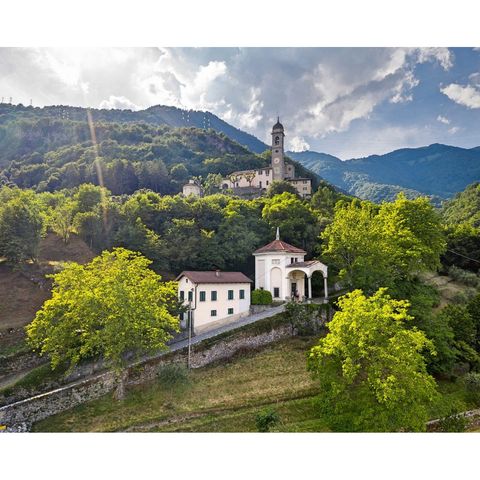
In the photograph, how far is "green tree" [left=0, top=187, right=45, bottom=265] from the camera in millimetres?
18797

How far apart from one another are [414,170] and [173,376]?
58.6 ft

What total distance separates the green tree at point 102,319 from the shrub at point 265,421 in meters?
4.31

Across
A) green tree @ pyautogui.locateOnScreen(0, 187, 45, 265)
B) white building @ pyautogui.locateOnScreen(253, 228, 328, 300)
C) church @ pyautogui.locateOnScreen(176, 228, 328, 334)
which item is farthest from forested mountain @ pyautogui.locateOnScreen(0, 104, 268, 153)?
church @ pyautogui.locateOnScreen(176, 228, 328, 334)

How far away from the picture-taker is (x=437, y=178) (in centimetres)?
2373

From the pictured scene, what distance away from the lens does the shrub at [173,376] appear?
47.5ft

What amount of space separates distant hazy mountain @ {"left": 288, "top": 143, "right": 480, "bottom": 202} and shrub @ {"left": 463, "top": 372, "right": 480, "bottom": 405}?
10.0m

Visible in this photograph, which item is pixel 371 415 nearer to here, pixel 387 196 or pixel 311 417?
pixel 311 417

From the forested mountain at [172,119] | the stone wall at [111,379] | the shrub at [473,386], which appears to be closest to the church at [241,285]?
the stone wall at [111,379]

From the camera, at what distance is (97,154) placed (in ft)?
158

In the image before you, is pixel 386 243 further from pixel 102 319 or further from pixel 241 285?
pixel 102 319

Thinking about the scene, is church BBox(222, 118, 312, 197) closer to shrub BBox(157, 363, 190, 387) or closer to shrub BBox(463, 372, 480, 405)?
shrub BBox(463, 372, 480, 405)

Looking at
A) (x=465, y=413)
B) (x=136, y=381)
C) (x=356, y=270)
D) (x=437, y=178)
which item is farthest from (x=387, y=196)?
(x=136, y=381)

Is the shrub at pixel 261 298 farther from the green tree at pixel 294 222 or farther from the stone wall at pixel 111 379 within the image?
the green tree at pixel 294 222

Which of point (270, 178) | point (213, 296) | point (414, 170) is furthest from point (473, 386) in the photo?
point (270, 178)
